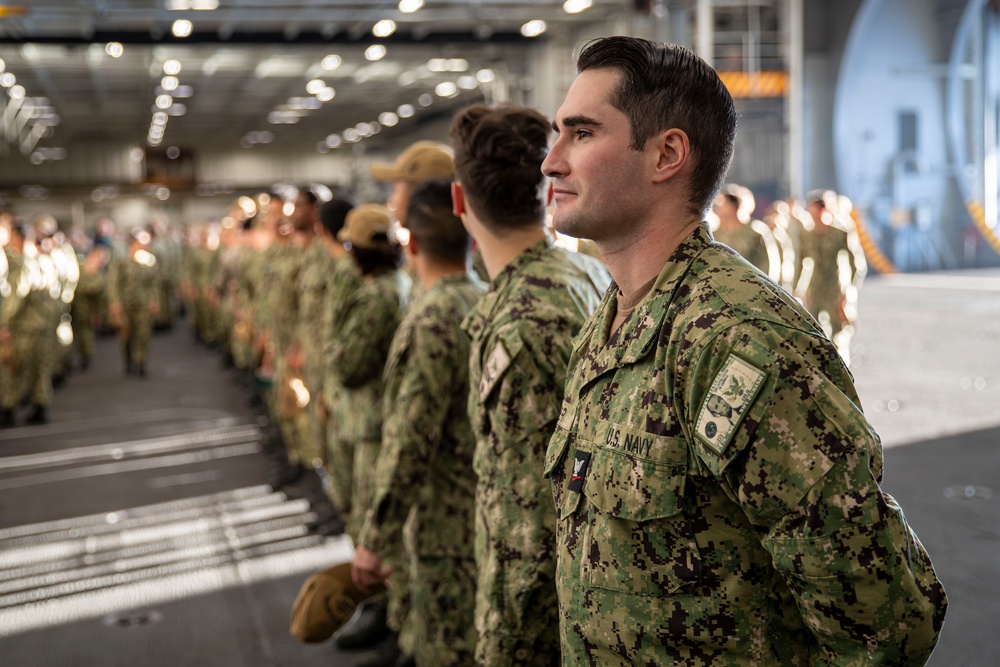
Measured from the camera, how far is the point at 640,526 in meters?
1.25

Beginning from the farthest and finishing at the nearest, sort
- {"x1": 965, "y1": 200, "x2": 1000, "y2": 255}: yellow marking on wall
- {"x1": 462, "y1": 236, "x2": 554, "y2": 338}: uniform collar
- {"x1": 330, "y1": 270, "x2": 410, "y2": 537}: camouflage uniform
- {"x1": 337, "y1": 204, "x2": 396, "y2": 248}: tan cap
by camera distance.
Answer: {"x1": 965, "y1": 200, "x2": 1000, "y2": 255}: yellow marking on wall
{"x1": 337, "y1": 204, "x2": 396, "y2": 248}: tan cap
{"x1": 330, "y1": 270, "x2": 410, "y2": 537}: camouflage uniform
{"x1": 462, "y1": 236, "x2": 554, "y2": 338}: uniform collar

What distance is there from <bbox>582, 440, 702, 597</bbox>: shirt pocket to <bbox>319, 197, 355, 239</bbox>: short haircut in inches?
132

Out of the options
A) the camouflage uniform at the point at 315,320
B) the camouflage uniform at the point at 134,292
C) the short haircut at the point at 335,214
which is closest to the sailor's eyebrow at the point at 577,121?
the short haircut at the point at 335,214

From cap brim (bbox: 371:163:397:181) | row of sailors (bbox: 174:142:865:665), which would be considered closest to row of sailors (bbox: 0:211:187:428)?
row of sailors (bbox: 174:142:865:665)

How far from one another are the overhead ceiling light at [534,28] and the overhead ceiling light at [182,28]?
4.88 meters

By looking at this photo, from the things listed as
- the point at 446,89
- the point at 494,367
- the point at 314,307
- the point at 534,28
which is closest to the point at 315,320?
the point at 314,307

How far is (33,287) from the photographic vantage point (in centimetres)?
826

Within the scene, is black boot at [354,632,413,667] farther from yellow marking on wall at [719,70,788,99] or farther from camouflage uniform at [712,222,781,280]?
yellow marking on wall at [719,70,788,99]

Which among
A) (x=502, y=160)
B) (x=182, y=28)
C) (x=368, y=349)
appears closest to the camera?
(x=502, y=160)

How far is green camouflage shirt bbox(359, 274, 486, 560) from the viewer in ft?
7.41

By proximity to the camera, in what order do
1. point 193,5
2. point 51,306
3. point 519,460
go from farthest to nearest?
point 193,5, point 51,306, point 519,460

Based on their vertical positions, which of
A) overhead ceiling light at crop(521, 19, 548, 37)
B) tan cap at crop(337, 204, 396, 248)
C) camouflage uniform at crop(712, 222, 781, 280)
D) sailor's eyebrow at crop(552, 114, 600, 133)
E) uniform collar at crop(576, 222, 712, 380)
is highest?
overhead ceiling light at crop(521, 19, 548, 37)

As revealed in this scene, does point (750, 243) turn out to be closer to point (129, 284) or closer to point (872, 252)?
point (129, 284)

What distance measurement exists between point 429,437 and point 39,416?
7709 millimetres
